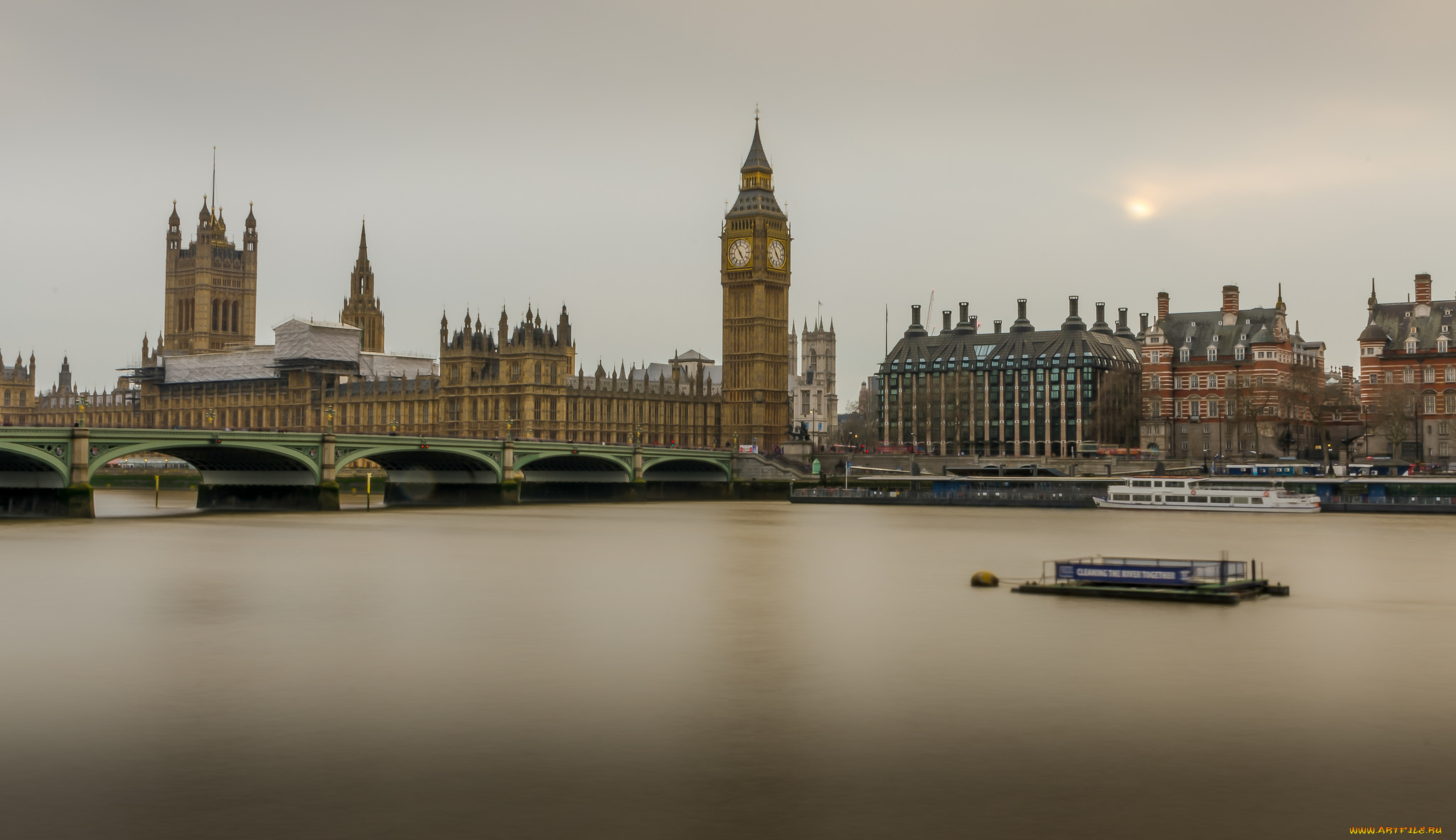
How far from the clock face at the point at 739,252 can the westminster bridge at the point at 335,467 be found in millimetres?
26429

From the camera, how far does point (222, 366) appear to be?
451ft

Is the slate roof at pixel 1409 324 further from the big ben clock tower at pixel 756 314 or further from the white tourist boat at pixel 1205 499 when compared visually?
the big ben clock tower at pixel 756 314

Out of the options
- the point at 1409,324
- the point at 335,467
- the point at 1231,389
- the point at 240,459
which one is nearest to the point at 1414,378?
the point at 1409,324

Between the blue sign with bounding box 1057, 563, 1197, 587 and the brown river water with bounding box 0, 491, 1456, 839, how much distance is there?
115cm

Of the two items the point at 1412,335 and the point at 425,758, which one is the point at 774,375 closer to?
the point at 1412,335

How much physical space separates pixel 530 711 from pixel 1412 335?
282 feet

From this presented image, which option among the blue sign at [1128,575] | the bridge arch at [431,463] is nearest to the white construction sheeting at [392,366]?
the bridge arch at [431,463]

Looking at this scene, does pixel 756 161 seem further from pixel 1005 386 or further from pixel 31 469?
pixel 31 469

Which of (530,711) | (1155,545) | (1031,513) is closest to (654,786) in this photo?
(530,711)

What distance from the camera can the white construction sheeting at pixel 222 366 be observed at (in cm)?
13362

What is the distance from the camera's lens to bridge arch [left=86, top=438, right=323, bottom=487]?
2207 inches

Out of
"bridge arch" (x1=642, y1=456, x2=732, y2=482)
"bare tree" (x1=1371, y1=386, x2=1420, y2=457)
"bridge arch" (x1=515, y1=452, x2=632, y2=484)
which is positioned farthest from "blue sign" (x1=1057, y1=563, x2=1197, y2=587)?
"bare tree" (x1=1371, y1=386, x2=1420, y2=457)

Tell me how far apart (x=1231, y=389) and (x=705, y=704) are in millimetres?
82726

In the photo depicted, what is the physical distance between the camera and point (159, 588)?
2897 cm
